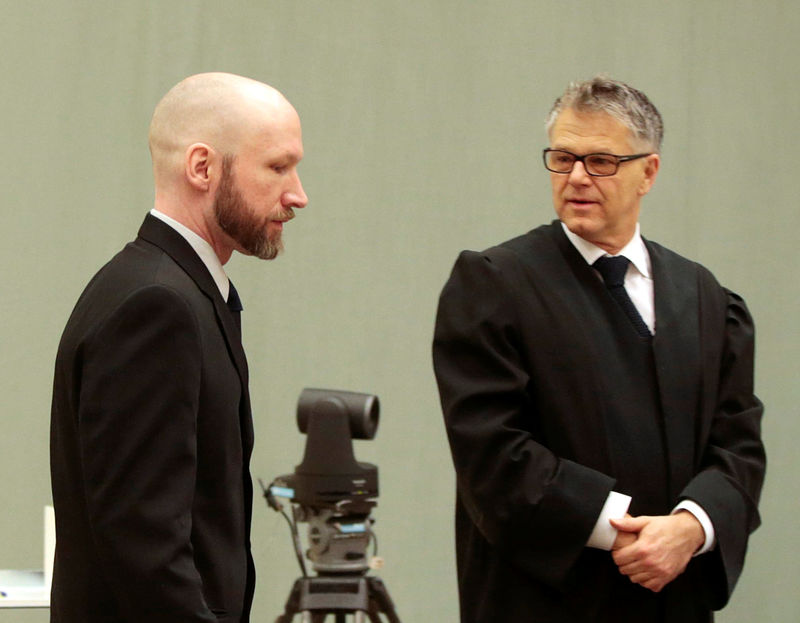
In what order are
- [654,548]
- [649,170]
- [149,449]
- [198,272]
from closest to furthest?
1. [149,449]
2. [198,272]
3. [654,548]
4. [649,170]

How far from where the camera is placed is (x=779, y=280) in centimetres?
450

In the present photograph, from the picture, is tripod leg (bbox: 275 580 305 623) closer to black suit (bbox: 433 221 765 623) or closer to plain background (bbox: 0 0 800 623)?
black suit (bbox: 433 221 765 623)

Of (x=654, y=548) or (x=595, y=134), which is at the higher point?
(x=595, y=134)

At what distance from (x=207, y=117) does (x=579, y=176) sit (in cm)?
86

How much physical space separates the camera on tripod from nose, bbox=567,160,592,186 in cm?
71

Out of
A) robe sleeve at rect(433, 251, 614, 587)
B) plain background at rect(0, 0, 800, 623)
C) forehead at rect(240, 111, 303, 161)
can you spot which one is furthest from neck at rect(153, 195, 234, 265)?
plain background at rect(0, 0, 800, 623)

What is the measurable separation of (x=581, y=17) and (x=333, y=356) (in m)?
1.51

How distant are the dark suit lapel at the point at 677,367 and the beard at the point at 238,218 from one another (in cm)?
88

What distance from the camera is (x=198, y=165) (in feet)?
5.40

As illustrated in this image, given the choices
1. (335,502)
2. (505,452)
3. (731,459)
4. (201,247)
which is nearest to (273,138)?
(201,247)

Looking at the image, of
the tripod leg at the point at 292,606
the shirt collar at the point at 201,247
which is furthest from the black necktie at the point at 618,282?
the tripod leg at the point at 292,606

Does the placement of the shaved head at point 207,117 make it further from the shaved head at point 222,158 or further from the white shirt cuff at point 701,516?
the white shirt cuff at point 701,516

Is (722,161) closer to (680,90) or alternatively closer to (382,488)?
(680,90)

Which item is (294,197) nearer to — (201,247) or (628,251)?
(201,247)
